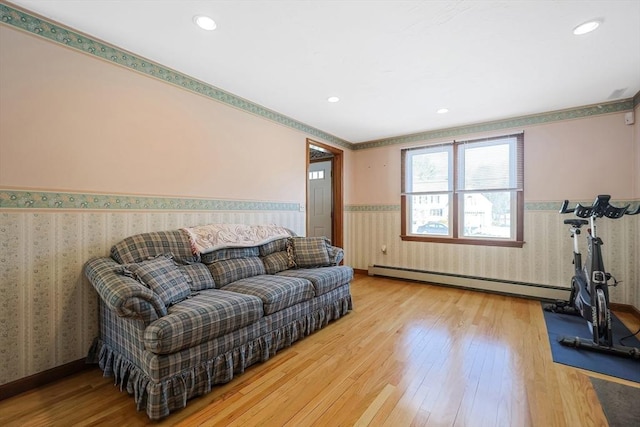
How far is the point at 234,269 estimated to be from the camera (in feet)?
9.05

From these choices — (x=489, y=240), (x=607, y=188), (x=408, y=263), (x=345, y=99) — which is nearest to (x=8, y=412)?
(x=345, y=99)

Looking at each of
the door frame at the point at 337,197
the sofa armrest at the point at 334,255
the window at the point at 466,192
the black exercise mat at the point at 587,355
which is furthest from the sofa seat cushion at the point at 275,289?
the window at the point at 466,192

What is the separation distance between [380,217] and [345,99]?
8.11 feet

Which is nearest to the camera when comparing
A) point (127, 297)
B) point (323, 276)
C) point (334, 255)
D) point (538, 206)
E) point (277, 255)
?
point (127, 297)

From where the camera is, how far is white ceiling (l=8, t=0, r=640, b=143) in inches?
75.9

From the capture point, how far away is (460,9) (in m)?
1.92

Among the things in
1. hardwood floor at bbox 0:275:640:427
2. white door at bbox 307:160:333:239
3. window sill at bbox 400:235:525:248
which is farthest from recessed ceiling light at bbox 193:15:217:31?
window sill at bbox 400:235:525:248

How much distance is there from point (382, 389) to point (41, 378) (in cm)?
237

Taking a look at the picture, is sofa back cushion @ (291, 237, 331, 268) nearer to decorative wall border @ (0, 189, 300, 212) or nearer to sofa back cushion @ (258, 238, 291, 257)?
sofa back cushion @ (258, 238, 291, 257)

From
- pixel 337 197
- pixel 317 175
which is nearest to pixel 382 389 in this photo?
pixel 337 197

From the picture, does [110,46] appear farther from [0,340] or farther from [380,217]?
[380,217]

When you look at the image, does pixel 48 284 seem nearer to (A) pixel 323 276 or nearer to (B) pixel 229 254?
(B) pixel 229 254

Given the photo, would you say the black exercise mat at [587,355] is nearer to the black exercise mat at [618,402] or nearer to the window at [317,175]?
the black exercise mat at [618,402]

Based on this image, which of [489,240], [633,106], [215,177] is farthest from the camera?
[489,240]
